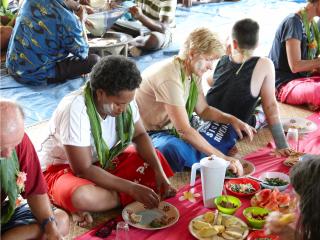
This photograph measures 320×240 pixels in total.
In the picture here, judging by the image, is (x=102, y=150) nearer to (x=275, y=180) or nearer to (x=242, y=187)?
(x=242, y=187)

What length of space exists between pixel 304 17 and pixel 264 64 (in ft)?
2.74

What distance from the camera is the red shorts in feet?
5.76

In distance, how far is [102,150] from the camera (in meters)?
1.81

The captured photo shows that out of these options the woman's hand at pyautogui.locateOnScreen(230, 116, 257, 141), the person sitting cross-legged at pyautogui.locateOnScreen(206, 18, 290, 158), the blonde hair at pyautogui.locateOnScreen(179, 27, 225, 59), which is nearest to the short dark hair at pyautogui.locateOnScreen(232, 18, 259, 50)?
the person sitting cross-legged at pyautogui.locateOnScreen(206, 18, 290, 158)

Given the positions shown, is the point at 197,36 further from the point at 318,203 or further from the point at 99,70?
the point at 318,203

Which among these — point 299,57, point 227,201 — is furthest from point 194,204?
point 299,57

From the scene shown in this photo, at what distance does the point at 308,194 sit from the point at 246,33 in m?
1.19

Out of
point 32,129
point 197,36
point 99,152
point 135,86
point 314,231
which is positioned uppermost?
point 197,36

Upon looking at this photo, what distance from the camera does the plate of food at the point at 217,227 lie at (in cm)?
157

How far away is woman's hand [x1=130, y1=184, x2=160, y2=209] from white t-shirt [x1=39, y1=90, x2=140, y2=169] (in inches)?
9.7

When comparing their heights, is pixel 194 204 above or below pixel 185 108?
below

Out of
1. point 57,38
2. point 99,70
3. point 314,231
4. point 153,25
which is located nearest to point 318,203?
point 314,231

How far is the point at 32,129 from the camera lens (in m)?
2.71

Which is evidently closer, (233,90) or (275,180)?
(275,180)
